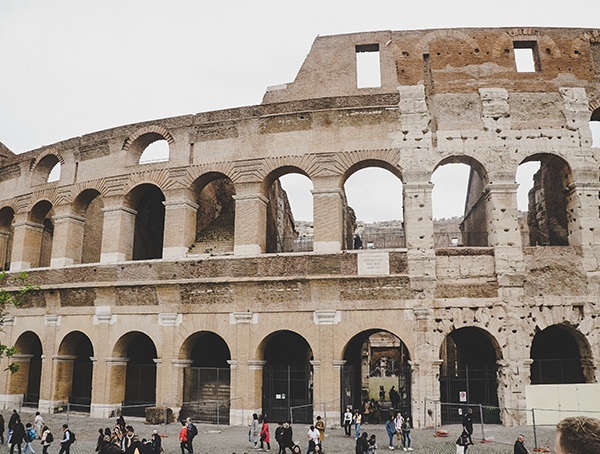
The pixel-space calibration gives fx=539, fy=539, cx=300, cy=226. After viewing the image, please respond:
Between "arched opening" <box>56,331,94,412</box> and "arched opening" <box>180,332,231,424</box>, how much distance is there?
130 inches

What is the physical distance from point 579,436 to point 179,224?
1530 centimetres

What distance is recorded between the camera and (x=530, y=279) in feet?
47.9

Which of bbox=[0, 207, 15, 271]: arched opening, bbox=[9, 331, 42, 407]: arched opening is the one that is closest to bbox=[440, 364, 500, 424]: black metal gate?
bbox=[9, 331, 42, 407]: arched opening

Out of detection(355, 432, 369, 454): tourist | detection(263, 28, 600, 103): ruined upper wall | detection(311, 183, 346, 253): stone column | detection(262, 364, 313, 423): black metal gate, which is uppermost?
detection(263, 28, 600, 103): ruined upper wall

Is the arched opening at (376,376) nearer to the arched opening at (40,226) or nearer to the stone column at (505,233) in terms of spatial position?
the stone column at (505,233)

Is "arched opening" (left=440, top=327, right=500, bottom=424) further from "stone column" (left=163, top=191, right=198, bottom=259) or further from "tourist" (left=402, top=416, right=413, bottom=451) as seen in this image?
"stone column" (left=163, top=191, right=198, bottom=259)

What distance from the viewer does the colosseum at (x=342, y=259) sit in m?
14.6

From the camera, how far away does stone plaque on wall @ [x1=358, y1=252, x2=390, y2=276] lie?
49.0 ft

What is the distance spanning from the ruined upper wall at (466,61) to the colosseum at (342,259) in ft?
0.20

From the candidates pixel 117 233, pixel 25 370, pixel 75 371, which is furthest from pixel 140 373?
pixel 117 233

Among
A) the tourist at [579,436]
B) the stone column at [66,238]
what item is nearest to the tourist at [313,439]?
the tourist at [579,436]

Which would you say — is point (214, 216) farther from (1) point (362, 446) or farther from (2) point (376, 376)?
(2) point (376, 376)

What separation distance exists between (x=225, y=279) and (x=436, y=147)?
718 centimetres

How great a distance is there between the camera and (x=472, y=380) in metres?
16.0
